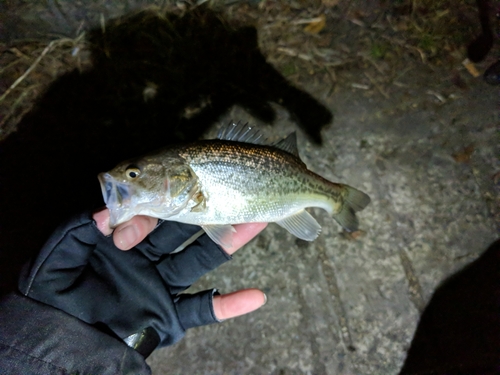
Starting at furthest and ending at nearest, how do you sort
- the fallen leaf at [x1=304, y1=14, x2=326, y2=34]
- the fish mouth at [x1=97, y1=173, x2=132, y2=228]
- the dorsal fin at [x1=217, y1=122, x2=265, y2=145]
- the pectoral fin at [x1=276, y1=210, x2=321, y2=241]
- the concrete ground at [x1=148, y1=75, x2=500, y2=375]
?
the fallen leaf at [x1=304, y1=14, x2=326, y2=34], the concrete ground at [x1=148, y1=75, x2=500, y2=375], the pectoral fin at [x1=276, y1=210, x2=321, y2=241], the dorsal fin at [x1=217, y1=122, x2=265, y2=145], the fish mouth at [x1=97, y1=173, x2=132, y2=228]

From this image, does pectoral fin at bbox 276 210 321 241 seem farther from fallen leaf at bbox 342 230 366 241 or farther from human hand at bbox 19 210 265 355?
fallen leaf at bbox 342 230 366 241

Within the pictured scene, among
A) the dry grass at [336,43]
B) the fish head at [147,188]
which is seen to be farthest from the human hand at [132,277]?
the dry grass at [336,43]

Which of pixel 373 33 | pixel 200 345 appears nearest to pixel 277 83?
pixel 373 33

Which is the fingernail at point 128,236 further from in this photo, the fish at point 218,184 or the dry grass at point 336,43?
the dry grass at point 336,43

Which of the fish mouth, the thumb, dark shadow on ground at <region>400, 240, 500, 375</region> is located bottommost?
dark shadow on ground at <region>400, 240, 500, 375</region>

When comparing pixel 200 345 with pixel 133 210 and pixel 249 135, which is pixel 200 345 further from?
pixel 249 135

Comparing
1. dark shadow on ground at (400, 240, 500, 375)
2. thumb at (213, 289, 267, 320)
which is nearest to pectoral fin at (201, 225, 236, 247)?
thumb at (213, 289, 267, 320)
